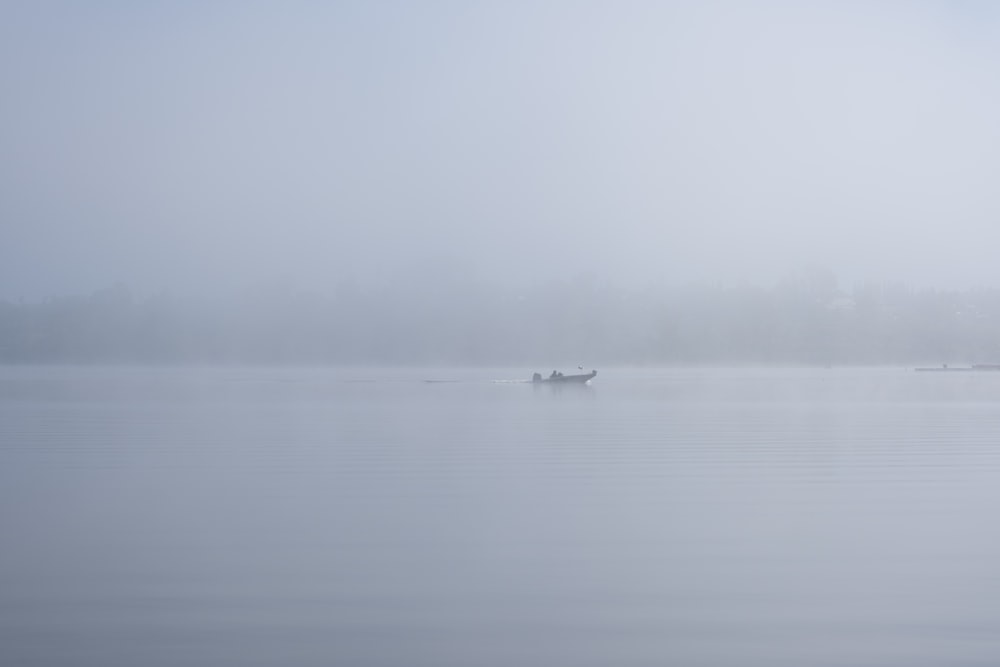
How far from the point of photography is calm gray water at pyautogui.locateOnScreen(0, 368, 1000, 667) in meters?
7.14

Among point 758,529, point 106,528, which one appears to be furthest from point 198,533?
point 758,529

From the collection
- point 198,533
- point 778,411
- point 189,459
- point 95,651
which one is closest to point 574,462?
point 189,459

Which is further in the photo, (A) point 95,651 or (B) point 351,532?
(B) point 351,532

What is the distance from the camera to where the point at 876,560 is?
32.2 ft

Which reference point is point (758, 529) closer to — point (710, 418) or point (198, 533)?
point (198, 533)

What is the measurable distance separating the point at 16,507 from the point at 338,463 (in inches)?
245

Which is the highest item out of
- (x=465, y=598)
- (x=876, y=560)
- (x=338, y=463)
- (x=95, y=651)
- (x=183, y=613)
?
(x=338, y=463)

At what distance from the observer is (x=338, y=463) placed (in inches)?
719

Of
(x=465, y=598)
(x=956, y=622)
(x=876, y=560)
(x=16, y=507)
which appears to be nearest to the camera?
(x=956, y=622)

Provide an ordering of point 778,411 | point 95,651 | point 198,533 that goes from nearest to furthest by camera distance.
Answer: point 95,651 < point 198,533 < point 778,411

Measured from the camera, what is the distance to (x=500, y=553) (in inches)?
403

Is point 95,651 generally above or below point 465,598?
below

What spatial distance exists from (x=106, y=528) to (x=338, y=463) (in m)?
→ 6.94

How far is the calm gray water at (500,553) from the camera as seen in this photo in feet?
23.4
